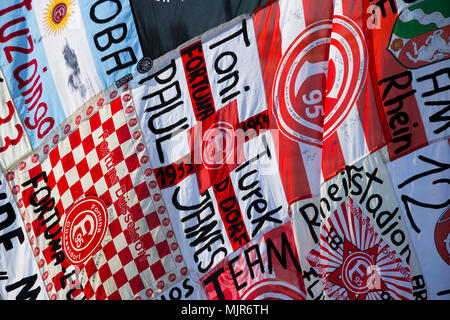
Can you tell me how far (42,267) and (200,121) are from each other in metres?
1.11

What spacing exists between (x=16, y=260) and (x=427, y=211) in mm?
2038

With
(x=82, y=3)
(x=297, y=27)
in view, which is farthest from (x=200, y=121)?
(x=82, y=3)

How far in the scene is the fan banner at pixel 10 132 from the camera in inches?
127

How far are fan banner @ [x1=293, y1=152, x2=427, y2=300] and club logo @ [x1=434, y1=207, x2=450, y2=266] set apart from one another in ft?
0.37

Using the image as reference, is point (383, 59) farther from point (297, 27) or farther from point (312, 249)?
point (312, 249)

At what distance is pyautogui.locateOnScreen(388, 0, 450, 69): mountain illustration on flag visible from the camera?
273cm

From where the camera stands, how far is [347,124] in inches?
111

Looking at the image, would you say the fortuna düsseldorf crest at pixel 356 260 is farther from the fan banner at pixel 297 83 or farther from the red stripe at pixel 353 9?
the red stripe at pixel 353 9

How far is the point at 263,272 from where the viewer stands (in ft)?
9.64

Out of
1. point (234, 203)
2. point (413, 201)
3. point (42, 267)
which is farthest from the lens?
point (42, 267)

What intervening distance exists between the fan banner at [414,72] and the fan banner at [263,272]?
25.8 inches

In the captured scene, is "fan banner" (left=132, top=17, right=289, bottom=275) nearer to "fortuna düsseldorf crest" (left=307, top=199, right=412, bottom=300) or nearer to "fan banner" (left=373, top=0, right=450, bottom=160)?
"fortuna düsseldorf crest" (left=307, top=199, right=412, bottom=300)

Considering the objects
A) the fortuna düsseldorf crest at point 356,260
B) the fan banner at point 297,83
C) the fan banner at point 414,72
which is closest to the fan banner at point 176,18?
the fan banner at point 297,83

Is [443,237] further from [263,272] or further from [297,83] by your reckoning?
[297,83]
